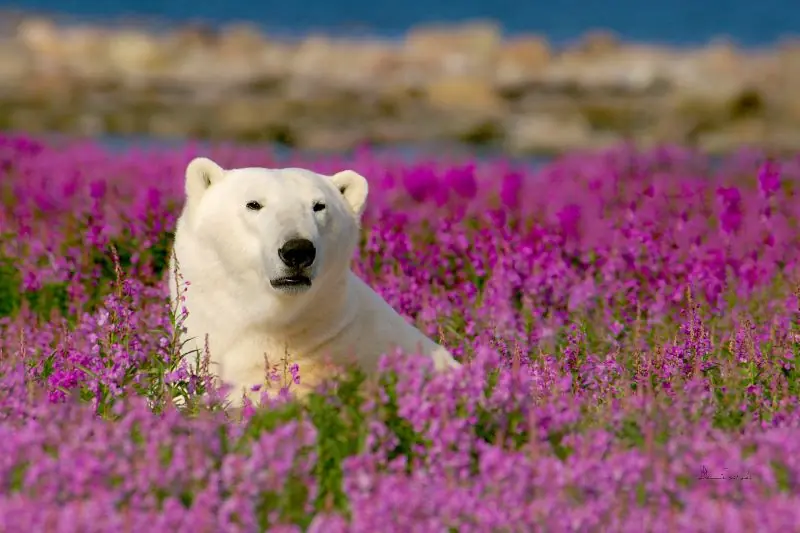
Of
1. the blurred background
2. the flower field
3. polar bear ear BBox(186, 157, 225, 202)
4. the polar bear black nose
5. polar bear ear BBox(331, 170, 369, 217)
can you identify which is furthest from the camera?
the blurred background

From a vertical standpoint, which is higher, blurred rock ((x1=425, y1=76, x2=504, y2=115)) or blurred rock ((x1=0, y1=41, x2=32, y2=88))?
blurred rock ((x1=0, y1=41, x2=32, y2=88))

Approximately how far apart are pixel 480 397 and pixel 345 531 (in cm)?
105

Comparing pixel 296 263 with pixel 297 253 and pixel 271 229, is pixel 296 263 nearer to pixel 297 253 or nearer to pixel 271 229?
pixel 297 253

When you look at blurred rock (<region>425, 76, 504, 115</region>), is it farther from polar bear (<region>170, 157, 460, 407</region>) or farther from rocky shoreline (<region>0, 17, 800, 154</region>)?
polar bear (<region>170, 157, 460, 407</region>)

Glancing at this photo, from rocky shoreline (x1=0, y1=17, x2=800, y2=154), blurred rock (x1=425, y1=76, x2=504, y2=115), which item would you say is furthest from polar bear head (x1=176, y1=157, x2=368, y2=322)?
blurred rock (x1=425, y1=76, x2=504, y2=115)

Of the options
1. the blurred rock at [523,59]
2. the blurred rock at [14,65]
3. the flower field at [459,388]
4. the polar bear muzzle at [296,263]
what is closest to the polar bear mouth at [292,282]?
the polar bear muzzle at [296,263]

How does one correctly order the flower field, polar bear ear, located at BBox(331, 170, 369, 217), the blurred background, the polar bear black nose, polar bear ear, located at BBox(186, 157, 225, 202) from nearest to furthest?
the flower field → the polar bear black nose → polar bear ear, located at BBox(186, 157, 225, 202) → polar bear ear, located at BBox(331, 170, 369, 217) → the blurred background

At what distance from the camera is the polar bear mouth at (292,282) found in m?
4.93

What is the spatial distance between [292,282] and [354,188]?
0.75 meters

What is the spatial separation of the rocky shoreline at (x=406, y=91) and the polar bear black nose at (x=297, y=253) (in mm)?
18811

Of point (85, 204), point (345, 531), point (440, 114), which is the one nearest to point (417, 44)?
point (440, 114)

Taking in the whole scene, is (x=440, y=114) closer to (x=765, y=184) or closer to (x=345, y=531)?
(x=765, y=184)

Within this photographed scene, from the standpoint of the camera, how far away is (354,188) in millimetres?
5547

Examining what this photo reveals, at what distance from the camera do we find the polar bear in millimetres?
5020
